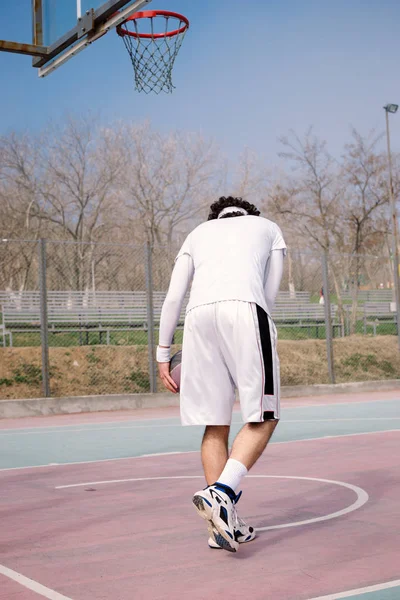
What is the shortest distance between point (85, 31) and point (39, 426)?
6.35 m

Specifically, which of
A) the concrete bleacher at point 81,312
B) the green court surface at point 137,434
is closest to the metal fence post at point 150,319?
the concrete bleacher at point 81,312

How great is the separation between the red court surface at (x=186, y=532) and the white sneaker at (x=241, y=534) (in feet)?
0.15

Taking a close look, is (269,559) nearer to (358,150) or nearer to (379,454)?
(379,454)

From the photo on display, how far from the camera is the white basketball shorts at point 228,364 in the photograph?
187 inches

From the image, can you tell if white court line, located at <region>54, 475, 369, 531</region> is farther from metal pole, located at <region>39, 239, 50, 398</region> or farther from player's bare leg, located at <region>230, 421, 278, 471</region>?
metal pole, located at <region>39, 239, 50, 398</region>

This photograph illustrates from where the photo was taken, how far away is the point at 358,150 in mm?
37125

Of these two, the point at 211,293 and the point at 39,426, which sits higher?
the point at 211,293

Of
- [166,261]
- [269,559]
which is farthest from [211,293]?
[166,261]

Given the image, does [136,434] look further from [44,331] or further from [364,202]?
[364,202]

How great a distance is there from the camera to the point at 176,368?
17.1ft

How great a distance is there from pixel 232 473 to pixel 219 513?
0.81 ft

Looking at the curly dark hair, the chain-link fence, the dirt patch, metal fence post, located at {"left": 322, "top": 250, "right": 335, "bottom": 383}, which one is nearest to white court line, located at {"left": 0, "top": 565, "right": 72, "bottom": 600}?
the curly dark hair

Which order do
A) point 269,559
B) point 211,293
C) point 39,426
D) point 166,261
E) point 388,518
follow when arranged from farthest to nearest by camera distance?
point 166,261
point 39,426
point 388,518
point 211,293
point 269,559

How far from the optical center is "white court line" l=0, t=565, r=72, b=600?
3902 mm
